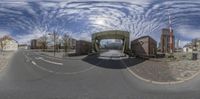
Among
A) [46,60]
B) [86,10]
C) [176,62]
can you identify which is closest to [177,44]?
[176,62]

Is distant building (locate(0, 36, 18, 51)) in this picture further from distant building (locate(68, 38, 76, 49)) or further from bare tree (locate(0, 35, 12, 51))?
distant building (locate(68, 38, 76, 49))

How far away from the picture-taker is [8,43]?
7.57ft

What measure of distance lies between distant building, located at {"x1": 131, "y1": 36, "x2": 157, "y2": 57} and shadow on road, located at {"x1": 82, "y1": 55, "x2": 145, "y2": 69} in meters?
0.11

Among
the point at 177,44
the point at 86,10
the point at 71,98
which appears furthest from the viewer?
the point at 71,98

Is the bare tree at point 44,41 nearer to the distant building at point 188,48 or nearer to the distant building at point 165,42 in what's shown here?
the distant building at point 165,42

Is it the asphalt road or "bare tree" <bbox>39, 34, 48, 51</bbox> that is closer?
"bare tree" <bbox>39, 34, 48, 51</bbox>

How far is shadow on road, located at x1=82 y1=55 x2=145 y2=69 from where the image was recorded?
95.3 inches

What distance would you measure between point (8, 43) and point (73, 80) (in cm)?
77

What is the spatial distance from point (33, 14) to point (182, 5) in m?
1.50

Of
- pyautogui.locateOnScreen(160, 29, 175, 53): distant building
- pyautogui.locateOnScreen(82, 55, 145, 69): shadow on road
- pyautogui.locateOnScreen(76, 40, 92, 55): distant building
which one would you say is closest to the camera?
pyautogui.locateOnScreen(160, 29, 175, 53): distant building

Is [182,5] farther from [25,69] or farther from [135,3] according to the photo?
[25,69]

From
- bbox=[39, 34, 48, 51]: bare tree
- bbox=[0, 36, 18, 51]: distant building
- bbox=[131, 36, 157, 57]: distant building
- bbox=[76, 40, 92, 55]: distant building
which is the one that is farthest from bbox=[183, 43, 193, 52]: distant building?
bbox=[0, 36, 18, 51]: distant building

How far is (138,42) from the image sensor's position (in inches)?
91.1

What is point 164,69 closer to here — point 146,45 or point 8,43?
point 146,45
